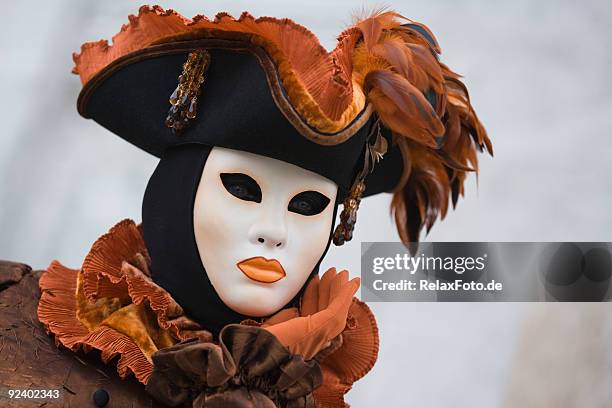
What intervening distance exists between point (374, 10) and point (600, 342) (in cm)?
102

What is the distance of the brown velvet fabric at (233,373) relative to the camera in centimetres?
93

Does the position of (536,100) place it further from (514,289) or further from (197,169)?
(197,169)

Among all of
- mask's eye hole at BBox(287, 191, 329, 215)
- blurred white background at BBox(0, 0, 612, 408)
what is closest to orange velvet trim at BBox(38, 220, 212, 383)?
mask's eye hole at BBox(287, 191, 329, 215)

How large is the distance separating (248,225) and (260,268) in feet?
0.21

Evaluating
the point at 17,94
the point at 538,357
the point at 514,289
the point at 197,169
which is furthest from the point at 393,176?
the point at 17,94

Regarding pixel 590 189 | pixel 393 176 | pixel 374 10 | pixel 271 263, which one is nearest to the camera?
pixel 271 263

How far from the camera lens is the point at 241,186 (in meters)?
1.07

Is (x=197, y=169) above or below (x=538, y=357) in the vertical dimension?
above

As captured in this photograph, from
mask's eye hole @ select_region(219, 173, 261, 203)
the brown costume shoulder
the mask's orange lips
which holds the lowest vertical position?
the brown costume shoulder

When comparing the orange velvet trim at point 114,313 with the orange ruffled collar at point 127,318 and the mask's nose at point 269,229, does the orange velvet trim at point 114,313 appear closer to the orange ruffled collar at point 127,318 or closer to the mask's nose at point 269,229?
the orange ruffled collar at point 127,318

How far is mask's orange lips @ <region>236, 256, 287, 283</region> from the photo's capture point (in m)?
1.06

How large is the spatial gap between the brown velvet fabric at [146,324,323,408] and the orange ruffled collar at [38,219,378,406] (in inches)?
2.1

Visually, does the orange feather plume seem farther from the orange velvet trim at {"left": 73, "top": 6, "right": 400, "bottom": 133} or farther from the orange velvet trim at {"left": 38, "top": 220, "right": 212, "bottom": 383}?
the orange velvet trim at {"left": 38, "top": 220, "right": 212, "bottom": 383}

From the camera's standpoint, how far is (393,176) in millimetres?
1366
